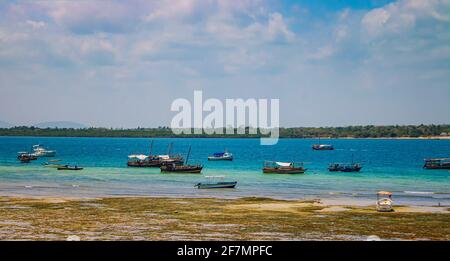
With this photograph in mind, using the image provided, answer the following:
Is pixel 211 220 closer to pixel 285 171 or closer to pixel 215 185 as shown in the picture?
pixel 215 185

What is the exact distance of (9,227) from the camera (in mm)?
29406

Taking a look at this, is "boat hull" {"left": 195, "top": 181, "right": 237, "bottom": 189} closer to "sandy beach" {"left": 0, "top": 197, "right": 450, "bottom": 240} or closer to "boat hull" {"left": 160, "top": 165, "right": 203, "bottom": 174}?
"sandy beach" {"left": 0, "top": 197, "right": 450, "bottom": 240}

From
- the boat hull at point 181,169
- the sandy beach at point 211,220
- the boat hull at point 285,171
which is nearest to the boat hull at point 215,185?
the sandy beach at point 211,220

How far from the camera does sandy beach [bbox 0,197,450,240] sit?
2780cm

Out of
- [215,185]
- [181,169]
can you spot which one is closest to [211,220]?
[215,185]

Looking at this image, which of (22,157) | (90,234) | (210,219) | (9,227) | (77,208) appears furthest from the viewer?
(22,157)

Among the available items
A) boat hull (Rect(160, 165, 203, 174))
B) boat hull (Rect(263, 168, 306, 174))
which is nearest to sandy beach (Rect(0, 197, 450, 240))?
boat hull (Rect(263, 168, 306, 174))

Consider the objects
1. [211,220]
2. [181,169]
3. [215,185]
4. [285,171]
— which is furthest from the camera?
[181,169]

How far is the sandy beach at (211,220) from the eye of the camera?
91.2 feet

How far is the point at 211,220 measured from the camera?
33.5 m
